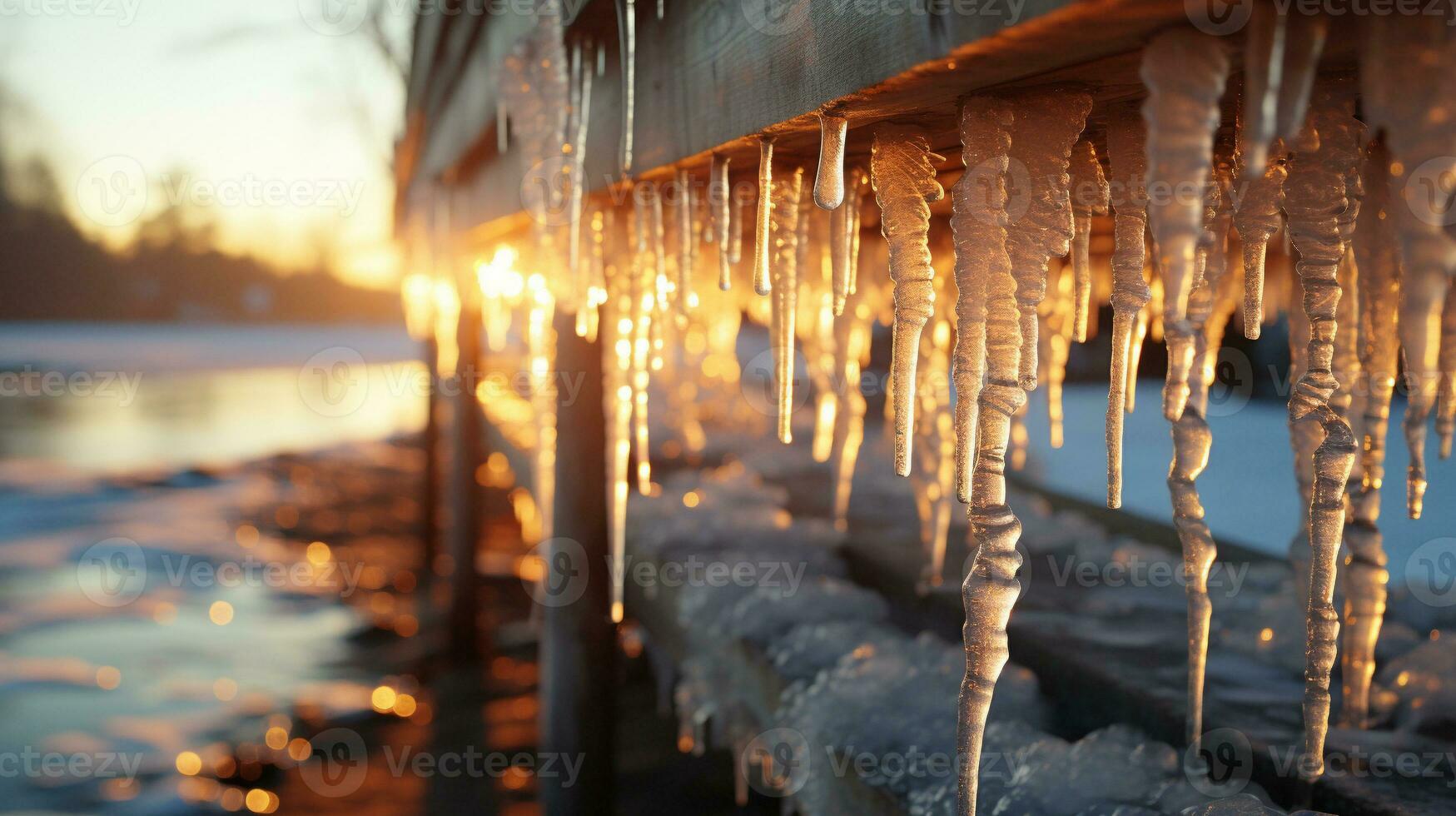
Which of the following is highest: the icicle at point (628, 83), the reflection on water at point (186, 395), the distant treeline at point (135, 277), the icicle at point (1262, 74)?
the distant treeline at point (135, 277)

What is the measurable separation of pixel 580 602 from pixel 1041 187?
2.93 meters

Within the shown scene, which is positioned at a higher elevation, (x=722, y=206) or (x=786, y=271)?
(x=722, y=206)

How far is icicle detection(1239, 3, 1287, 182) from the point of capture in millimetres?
849

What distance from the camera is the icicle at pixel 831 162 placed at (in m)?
1.39

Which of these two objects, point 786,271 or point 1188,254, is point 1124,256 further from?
point 786,271

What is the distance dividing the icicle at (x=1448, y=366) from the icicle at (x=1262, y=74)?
393 mm

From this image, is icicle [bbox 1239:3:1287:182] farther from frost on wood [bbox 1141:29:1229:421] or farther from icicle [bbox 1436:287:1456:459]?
icicle [bbox 1436:287:1456:459]

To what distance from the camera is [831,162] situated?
1410mm

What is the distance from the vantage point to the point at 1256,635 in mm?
2482

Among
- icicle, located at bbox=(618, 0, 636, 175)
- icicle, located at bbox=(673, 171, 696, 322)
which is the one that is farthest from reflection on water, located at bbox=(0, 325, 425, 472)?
icicle, located at bbox=(673, 171, 696, 322)

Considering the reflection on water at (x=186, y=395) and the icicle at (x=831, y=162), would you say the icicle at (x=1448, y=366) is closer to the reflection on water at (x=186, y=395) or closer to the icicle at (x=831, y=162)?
the icicle at (x=831, y=162)

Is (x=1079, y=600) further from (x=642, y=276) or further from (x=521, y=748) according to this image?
(x=521, y=748)

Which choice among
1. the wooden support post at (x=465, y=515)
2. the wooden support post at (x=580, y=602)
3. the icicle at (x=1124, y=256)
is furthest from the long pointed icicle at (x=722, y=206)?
the wooden support post at (x=465, y=515)

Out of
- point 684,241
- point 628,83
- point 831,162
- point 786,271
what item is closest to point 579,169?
point 628,83
